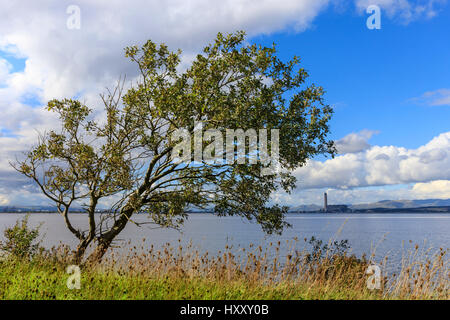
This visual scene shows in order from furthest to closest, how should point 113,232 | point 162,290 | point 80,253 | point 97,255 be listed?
point 113,232, point 80,253, point 97,255, point 162,290

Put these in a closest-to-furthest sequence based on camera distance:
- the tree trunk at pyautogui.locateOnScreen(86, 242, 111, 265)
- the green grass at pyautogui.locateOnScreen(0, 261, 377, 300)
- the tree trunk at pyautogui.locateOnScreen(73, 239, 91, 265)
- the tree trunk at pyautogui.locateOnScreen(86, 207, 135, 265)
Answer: the green grass at pyautogui.locateOnScreen(0, 261, 377, 300) < the tree trunk at pyautogui.locateOnScreen(86, 242, 111, 265) < the tree trunk at pyautogui.locateOnScreen(73, 239, 91, 265) < the tree trunk at pyautogui.locateOnScreen(86, 207, 135, 265)

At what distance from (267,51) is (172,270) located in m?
8.96

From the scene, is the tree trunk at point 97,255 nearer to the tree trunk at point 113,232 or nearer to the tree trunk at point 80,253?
the tree trunk at point 113,232

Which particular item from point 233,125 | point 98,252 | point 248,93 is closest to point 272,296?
point 233,125

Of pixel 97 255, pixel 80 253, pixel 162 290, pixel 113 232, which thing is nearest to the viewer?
pixel 162 290

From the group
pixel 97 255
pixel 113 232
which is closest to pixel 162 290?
pixel 97 255

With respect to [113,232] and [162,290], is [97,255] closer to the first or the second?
[113,232]

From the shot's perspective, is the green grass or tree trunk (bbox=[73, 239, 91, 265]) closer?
the green grass

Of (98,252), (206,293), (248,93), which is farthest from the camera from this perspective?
(98,252)

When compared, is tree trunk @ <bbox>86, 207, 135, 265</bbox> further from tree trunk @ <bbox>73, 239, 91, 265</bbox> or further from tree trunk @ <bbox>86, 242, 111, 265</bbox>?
tree trunk @ <bbox>73, 239, 91, 265</bbox>

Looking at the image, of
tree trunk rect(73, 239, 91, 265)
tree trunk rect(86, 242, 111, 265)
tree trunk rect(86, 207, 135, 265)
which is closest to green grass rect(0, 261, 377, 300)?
tree trunk rect(86, 242, 111, 265)

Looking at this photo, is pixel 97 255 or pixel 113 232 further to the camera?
pixel 113 232
